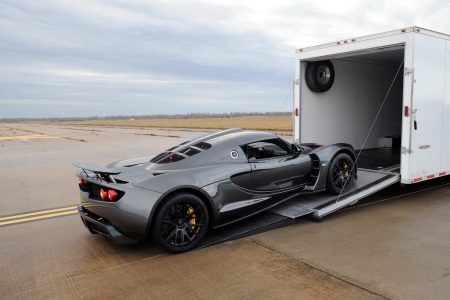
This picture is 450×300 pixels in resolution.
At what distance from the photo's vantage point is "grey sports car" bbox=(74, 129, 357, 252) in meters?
4.23

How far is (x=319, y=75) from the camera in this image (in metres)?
8.01

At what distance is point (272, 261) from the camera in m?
4.11

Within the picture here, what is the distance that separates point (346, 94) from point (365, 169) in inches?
103

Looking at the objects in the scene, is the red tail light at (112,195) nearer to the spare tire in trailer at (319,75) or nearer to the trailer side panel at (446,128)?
the spare tire in trailer at (319,75)

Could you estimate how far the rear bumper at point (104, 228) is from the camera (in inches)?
167

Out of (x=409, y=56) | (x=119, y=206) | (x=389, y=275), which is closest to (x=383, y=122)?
(x=409, y=56)

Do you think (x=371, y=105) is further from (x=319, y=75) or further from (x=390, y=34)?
(x=390, y=34)

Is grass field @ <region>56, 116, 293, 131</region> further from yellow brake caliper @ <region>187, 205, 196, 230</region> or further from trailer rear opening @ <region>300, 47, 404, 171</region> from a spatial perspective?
yellow brake caliper @ <region>187, 205, 196, 230</region>

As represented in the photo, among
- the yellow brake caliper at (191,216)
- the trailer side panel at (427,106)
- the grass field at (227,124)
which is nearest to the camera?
the yellow brake caliper at (191,216)

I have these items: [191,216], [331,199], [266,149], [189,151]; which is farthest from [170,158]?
[331,199]

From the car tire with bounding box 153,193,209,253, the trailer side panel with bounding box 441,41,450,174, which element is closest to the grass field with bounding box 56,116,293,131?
the trailer side panel with bounding box 441,41,450,174

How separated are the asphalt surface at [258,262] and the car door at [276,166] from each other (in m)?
0.60

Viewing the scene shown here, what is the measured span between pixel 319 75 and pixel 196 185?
461 centimetres

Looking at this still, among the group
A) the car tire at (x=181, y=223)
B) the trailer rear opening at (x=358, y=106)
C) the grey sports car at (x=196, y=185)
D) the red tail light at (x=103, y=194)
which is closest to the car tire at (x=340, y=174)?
the grey sports car at (x=196, y=185)
